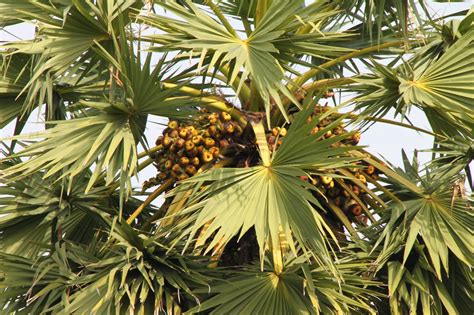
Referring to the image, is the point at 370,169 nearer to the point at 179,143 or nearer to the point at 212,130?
the point at 212,130

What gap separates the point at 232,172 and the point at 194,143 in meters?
0.78

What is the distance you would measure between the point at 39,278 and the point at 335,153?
198cm

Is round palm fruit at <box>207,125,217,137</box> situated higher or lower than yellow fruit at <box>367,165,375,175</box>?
higher

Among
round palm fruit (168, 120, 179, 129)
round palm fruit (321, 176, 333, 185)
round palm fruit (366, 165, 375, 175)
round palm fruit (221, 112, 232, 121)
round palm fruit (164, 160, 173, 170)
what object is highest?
round palm fruit (221, 112, 232, 121)

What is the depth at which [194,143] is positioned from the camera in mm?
7625

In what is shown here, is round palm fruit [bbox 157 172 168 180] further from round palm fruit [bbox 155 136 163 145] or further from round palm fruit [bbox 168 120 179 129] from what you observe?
round palm fruit [bbox 168 120 179 129]

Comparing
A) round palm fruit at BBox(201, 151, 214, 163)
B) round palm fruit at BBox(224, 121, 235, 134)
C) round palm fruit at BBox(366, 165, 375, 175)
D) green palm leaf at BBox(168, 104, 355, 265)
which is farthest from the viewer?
round palm fruit at BBox(366, 165, 375, 175)

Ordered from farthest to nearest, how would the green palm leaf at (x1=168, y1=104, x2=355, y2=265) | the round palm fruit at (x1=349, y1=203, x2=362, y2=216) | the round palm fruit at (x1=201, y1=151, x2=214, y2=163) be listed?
the round palm fruit at (x1=349, y1=203, x2=362, y2=216)
the round palm fruit at (x1=201, y1=151, x2=214, y2=163)
the green palm leaf at (x1=168, y1=104, x2=355, y2=265)

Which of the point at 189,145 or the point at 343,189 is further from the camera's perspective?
the point at 343,189

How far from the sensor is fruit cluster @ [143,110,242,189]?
25.0 ft

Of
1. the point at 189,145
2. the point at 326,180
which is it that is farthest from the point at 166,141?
the point at 326,180

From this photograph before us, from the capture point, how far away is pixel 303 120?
694cm

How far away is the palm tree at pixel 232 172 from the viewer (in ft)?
22.5

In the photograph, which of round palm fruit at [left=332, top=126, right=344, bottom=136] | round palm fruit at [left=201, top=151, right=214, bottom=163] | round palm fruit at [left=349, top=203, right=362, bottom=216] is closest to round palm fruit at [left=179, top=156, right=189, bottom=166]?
round palm fruit at [left=201, top=151, right=214, bottom=163]
